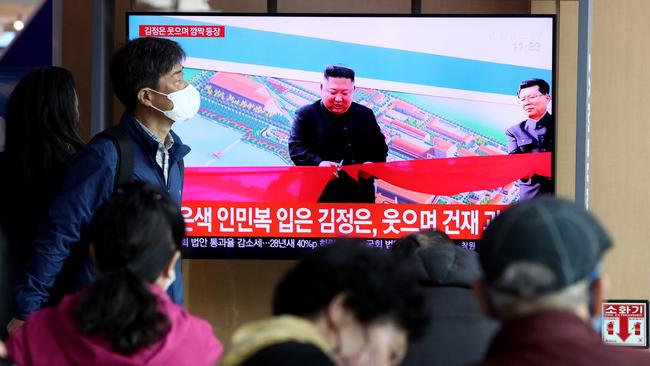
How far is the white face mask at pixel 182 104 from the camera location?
3.37 metres

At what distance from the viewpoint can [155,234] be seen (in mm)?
A: 2131

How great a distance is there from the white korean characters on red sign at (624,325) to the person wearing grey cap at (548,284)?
11.7 ft

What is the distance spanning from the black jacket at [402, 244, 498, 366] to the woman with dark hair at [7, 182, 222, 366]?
22.3 inches

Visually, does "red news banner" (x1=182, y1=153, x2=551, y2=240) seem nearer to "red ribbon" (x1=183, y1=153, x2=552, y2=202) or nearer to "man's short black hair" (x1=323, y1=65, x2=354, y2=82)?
"red ribbon" (x1=183, y1=153, x2=552, y2=202)

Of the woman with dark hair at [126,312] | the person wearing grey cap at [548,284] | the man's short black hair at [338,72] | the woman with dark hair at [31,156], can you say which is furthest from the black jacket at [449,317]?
the man's short black hair at [338,72]

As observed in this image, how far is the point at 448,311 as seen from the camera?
7.80ft

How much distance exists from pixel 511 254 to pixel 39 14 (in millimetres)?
4180

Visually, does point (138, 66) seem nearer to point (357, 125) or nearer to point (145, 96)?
point (145, 96)

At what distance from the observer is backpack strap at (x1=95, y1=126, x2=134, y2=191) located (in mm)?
3043

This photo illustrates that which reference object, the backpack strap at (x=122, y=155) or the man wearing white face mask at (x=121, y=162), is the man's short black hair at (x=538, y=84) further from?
the backpack strap at (x=122, y=155)

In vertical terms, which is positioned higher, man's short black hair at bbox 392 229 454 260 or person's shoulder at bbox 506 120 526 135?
person's shoulder at bbox 506 120 526 135

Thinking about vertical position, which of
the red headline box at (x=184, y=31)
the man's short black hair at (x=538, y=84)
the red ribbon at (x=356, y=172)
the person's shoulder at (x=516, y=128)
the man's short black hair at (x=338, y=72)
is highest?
the red headline box at (x=184, y=31)

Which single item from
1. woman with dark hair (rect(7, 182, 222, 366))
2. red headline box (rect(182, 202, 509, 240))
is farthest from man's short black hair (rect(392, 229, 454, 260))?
red headline box (rect(182, 202, 509, 240))

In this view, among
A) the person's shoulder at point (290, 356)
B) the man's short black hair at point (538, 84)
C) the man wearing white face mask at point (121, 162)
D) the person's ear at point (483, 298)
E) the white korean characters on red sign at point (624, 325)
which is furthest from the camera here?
the white korean characters on red sign at point (624, 325)
